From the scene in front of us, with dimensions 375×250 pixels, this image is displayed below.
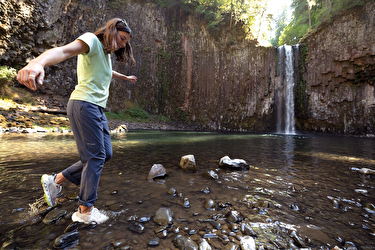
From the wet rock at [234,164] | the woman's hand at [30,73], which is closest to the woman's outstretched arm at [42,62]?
the woman's hand at [30,73]

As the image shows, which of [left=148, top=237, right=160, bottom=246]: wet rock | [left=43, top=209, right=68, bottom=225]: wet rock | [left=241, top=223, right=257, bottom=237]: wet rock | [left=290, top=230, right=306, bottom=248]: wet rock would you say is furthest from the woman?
[left=290, top=230, right=306, bottom=248]: wet rock

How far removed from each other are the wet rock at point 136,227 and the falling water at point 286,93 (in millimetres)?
21714

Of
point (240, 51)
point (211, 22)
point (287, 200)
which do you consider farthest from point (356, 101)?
point (287, 200)

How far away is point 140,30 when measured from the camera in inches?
990

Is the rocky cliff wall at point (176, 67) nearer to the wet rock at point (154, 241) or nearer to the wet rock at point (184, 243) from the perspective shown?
the wet rock at point (154, 241)

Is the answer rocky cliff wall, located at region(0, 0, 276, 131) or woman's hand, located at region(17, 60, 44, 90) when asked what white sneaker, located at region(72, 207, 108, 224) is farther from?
rocky cliff wall, located at region(0, 0, 276, 131)

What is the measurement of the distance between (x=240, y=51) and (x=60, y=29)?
21333 mm

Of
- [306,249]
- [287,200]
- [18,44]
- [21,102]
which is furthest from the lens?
[18,44]

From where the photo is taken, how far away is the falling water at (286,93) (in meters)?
19.8

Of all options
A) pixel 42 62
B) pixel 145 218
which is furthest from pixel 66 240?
pixel 42 62

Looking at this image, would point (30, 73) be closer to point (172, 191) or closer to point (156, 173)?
point (172, 191)

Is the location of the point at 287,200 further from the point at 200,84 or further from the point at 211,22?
the point at 211,22

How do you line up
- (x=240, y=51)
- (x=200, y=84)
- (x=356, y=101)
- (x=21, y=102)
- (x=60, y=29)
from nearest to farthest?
(x=21, y=102)
(x=356, y=101)
(x=60, y=29)
(x=240, y=51)
(x=200, y=84)

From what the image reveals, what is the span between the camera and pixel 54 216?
1.62 m
